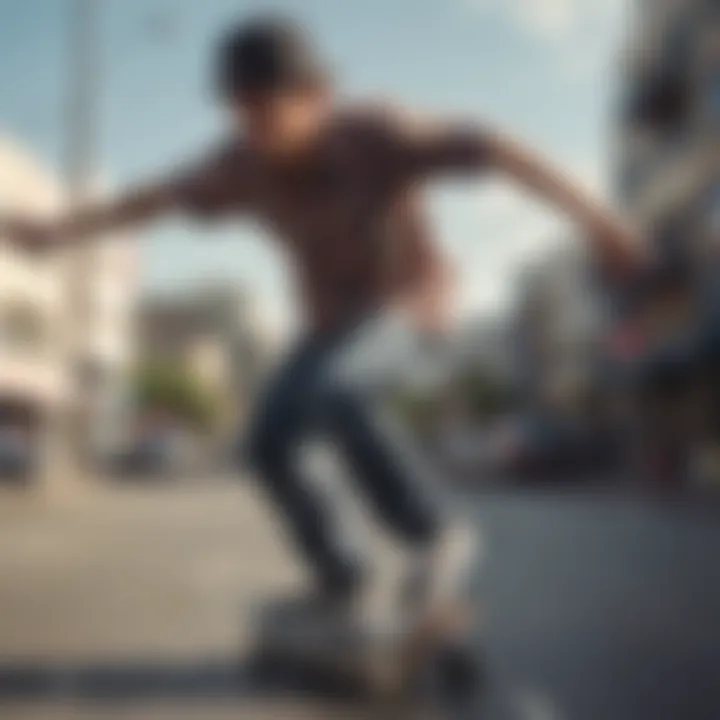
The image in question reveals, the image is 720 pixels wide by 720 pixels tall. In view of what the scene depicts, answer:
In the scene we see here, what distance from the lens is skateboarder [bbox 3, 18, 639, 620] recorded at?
2230mm

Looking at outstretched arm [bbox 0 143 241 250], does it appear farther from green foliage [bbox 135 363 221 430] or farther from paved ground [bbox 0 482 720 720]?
paved ground [bbox 0 482 720 720]

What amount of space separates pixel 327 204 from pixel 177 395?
0.28m

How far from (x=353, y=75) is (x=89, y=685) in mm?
887

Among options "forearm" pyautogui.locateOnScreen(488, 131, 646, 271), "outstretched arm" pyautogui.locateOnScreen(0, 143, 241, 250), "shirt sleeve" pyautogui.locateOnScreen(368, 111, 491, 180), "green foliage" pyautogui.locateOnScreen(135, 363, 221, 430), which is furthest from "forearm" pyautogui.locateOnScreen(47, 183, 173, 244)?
"forearm" pyautogui.locateOnScreen(488, 131, 646, 271)

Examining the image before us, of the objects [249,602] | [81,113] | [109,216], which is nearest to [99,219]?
[109,216]

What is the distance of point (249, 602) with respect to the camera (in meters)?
2.35

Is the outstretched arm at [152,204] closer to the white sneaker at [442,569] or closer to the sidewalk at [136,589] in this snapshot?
the sidewalk at [136,589]

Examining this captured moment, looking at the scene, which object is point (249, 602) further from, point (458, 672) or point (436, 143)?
point (436, 143)

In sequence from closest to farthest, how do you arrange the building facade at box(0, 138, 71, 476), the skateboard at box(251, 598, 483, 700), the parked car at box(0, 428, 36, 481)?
the building facade at box(0, 138, 71, 476), the parked car at box(0, 428, 36, 481), the skateboard at box(251, 598, 483, 700)

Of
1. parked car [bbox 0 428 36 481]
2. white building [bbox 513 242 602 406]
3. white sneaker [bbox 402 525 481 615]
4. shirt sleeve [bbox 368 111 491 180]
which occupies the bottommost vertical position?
white sneaker [bbox 402 525 481 615]

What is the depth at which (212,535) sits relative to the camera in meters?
2.27

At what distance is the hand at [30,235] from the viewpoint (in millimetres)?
2246

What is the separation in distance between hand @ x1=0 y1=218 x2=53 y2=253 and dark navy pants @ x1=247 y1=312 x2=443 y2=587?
1.01 ft

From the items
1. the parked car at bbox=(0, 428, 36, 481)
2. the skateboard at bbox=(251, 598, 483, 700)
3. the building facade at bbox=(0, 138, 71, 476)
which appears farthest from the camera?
the skateboard at bbox=(251, 598, 483, 700)
